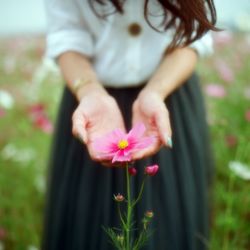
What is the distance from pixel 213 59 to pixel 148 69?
5.43 feet

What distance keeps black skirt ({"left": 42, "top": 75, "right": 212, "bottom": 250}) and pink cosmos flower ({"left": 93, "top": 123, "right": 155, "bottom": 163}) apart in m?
0.29

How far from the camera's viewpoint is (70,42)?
98cm

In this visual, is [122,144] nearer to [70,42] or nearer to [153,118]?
[153,118]

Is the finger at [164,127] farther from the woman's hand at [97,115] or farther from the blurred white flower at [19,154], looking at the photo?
the blurred white flower at [19,154]

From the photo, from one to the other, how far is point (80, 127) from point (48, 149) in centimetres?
121

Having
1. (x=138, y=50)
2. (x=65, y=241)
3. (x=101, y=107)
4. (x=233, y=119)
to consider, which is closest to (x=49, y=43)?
(x=138, y=50)

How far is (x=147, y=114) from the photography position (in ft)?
2.50

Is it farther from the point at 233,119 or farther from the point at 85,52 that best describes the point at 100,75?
the point at 233,119

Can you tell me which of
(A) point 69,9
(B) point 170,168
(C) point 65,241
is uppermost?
(A) point 69,9

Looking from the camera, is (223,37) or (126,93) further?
(223,37)

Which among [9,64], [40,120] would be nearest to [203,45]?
[40,120]

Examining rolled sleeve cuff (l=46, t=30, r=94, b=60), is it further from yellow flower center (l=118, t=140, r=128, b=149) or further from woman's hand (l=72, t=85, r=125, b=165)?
yellow flower center (l=118, t=140, r=128, b=149)

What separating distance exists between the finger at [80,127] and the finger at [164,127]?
11cm

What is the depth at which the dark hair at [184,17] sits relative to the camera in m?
0.77
